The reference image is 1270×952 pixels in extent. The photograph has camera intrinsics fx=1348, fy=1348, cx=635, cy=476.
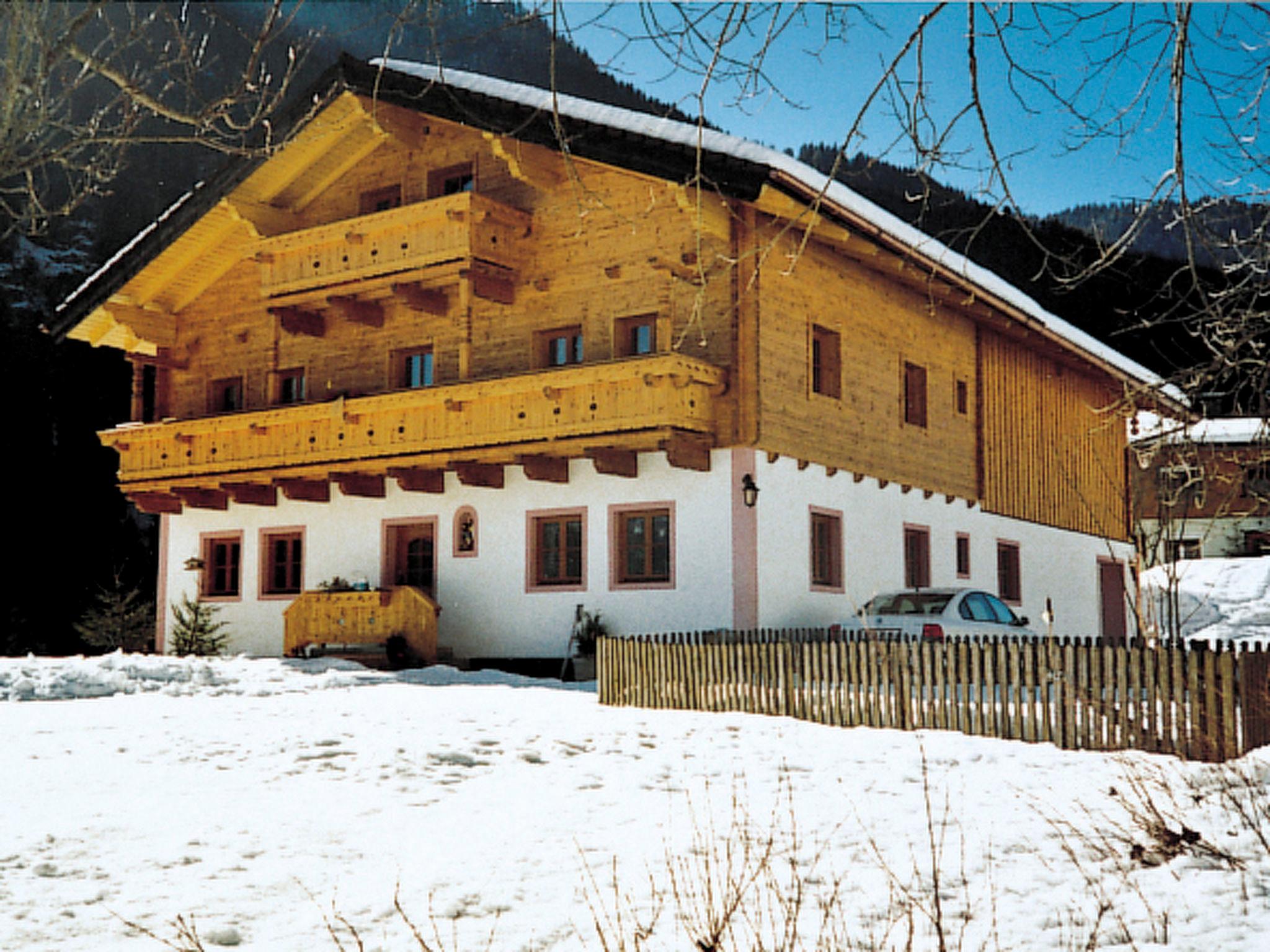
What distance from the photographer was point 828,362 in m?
22.1

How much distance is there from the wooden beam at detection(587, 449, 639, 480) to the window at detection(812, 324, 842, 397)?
11.5ft

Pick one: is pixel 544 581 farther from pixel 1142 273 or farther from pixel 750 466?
pixel 1142 273

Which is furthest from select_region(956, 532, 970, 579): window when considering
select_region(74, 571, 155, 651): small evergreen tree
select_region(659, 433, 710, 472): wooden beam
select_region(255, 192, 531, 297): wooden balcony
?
select_region(74, 571, 155, 651): small evergreen tree

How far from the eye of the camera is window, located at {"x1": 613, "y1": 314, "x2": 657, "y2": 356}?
2111 centimetres

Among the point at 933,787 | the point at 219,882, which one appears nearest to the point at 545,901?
the point at 219,882

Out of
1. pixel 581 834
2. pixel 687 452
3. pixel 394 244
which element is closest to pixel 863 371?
pixel 687 452

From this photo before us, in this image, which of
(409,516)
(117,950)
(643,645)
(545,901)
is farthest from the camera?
(409,516)

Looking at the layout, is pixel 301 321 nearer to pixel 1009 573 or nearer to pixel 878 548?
pixel 878 548

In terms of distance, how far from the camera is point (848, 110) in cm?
570

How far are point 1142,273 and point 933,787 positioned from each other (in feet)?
147

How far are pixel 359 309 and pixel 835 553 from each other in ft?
31.0

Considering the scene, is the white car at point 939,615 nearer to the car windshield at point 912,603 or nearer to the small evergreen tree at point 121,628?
the car windshield at point 912,603

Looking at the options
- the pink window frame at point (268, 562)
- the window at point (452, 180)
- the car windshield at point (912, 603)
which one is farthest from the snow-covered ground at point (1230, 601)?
the pink window frame at point (268, 562)

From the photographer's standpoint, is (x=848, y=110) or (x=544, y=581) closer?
(x=848, y=110)
